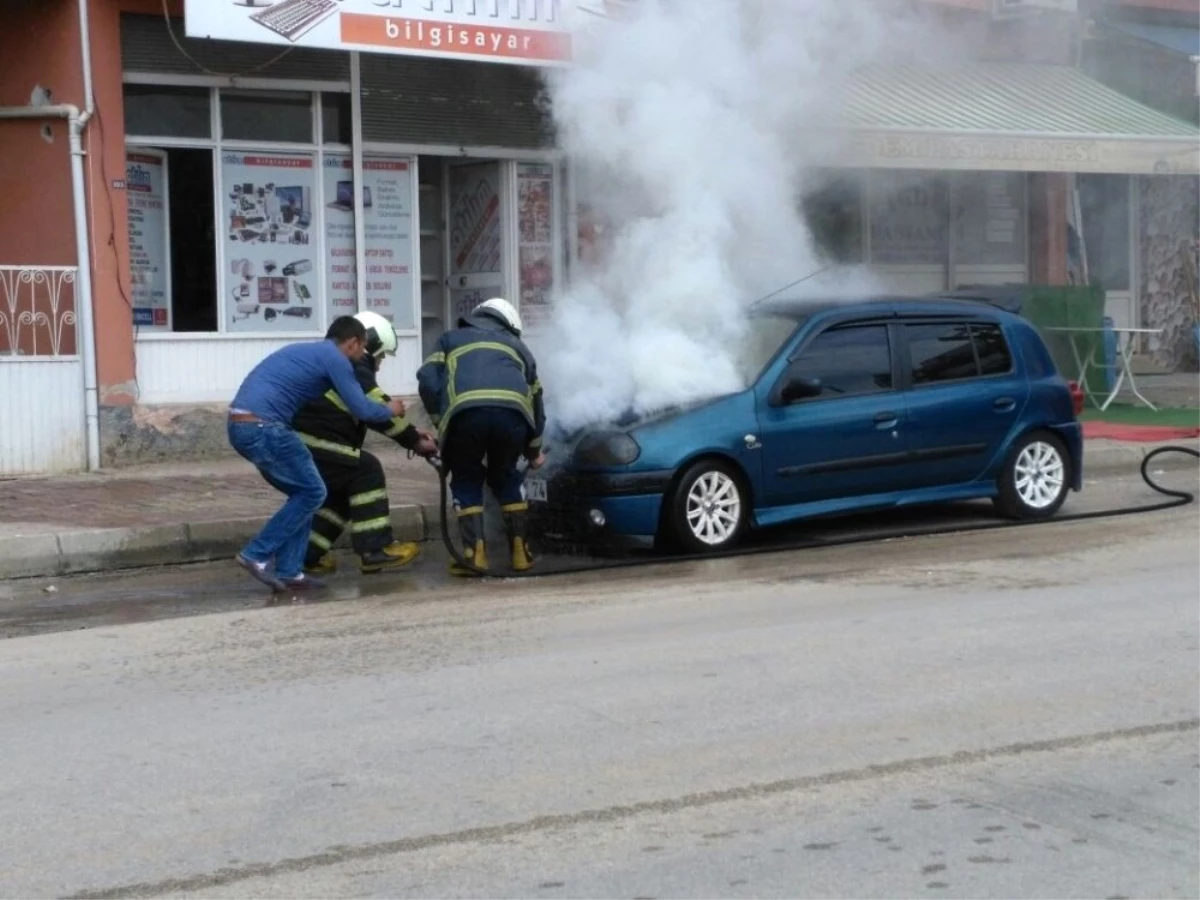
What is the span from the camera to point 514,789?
551cm

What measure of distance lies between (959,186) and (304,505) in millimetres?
12543

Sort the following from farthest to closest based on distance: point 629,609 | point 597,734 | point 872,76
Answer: point 872,76
point 629,609
point 597,734

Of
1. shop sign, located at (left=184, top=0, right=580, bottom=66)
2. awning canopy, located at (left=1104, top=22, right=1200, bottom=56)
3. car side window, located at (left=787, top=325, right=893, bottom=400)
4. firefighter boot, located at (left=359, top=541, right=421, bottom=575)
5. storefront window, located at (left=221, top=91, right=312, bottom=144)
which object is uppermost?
awning canopy, located at (left=1104, top=22, right=1200, bottom=56)

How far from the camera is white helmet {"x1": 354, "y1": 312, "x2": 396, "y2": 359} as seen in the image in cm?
1011

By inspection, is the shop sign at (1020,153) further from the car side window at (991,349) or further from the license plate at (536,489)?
the license plate at (536,489)

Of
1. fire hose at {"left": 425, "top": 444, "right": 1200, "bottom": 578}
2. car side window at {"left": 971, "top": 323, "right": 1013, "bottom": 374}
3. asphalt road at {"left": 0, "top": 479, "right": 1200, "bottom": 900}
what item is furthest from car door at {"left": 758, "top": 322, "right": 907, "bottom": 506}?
asphalt road at {"left": 0, "top": 479, "right": 1200, "bottom": 900}

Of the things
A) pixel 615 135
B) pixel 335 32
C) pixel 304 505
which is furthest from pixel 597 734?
pixel 335 32

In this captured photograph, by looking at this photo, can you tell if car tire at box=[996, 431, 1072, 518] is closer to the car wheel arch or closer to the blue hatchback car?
the blue hatchback car

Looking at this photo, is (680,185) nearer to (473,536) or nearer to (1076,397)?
(473,536)

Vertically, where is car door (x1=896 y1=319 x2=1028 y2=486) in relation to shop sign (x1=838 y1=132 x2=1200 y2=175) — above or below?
below

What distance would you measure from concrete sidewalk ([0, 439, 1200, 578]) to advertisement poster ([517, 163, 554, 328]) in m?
2.83

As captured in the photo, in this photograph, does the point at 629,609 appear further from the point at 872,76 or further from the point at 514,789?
the point at 872,76

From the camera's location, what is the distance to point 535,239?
16625mm

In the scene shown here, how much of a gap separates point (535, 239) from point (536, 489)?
6.79 metres
